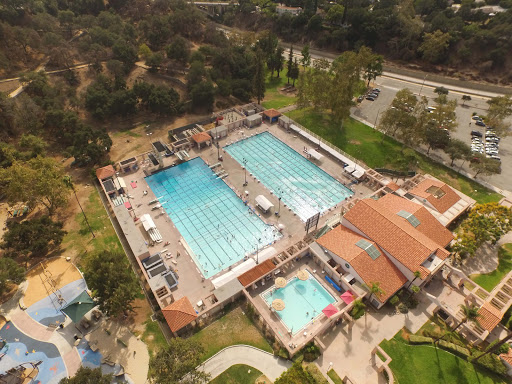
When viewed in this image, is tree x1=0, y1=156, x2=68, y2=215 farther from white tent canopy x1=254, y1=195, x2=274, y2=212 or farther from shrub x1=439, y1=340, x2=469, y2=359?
shrub x1=439, y1=340, x2=469, y2=359

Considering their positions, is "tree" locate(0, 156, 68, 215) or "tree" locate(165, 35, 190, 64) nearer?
"tree" locate(0, 156, 68, 215)

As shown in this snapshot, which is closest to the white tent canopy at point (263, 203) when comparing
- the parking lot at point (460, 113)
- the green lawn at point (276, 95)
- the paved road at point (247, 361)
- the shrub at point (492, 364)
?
the paved road at point (247, 361)

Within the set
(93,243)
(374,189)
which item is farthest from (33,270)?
(374,189)

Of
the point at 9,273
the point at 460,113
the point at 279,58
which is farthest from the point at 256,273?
the point at 279,58

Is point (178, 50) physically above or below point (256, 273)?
above

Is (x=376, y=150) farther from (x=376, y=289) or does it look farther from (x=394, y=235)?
(x=376, y=289)

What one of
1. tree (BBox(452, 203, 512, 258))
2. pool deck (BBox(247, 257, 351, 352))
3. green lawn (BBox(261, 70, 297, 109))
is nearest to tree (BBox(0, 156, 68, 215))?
pool deck (BBox(247, 257, 351, 352))

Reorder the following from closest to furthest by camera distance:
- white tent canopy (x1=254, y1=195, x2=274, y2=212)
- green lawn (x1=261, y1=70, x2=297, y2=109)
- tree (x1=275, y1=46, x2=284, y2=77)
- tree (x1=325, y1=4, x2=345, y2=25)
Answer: white tent canopy (x1=254, y1=195, x2=274, y2=212)
green lawn (x1=261, y1=70, x2=297, y2=109)
tree (x1=275, y1=46, x2=284, y2=77)
tree (x1=325, y1=4, x2=345, y2=25)
